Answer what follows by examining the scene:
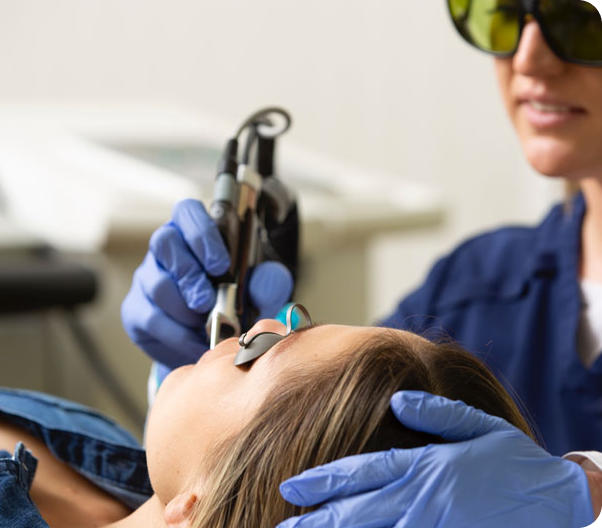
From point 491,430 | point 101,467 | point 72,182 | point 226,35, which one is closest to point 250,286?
point 101,467

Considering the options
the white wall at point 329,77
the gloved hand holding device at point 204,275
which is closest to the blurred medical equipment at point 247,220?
the gloved hand holding device at point 204,275

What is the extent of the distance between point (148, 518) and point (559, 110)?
30.0 inches

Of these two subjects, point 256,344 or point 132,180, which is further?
point 132,180

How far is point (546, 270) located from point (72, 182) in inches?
38.9

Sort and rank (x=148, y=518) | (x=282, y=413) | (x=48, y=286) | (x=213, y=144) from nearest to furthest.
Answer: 1. (x=282, y=413)
2. (x=148, y=518)
3. (x=48, y=286)
4. (x=213, y=144)

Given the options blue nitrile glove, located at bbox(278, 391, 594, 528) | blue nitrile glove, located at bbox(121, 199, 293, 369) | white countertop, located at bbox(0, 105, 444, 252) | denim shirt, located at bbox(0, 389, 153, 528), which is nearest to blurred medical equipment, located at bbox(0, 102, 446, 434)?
white countertop, located at bbox(0, 105, 444, 252)

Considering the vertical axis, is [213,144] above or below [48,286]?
above

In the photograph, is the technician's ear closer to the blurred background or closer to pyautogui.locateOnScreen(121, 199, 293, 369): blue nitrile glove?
pyautogui.locateOnScreen(121, 199, 293, 369): blue nitrile glove

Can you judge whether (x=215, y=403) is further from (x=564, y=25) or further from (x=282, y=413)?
(x=564, y=25)

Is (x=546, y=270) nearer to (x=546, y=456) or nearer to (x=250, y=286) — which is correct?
(x=250, y=286)

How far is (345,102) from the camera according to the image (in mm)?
3195

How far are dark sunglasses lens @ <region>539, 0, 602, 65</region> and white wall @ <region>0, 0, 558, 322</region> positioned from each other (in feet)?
5.59

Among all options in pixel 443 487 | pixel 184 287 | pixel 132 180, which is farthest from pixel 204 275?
pixel 132 180

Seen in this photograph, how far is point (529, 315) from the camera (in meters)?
1.34
